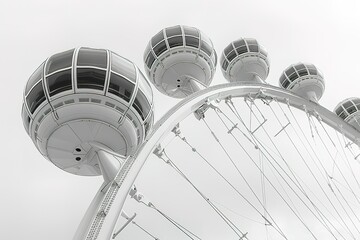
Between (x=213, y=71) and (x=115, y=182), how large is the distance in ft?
42.1

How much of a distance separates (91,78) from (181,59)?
10.4 metres

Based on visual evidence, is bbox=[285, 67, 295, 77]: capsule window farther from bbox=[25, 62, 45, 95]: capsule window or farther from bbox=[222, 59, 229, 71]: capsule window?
bbox=[25, 62, 45, 95]: capsule window

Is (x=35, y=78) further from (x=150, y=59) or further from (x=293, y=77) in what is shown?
(x=293, y=77)

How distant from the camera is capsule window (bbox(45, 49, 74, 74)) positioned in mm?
12617


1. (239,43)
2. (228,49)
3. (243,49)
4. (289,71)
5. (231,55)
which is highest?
(289,71)

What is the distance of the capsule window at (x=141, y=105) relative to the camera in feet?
43.0

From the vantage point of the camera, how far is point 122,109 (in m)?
12.7

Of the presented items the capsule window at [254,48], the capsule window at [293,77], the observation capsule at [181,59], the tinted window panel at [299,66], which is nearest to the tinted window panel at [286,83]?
the capsule window at [293,77]

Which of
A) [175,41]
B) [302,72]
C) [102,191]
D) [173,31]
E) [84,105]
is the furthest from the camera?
[302,72]

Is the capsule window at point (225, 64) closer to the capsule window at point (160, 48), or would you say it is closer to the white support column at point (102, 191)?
the capsule window at point (160, 48)

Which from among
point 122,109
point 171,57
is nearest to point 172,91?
point 171,57

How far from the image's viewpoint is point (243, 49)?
28.0 meters

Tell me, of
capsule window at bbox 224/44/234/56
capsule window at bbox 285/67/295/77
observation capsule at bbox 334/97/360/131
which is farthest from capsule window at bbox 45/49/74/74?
observation capsule at bbox 334/97/360/131

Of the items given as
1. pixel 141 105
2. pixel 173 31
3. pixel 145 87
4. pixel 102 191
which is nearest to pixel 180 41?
pixel 173 31
